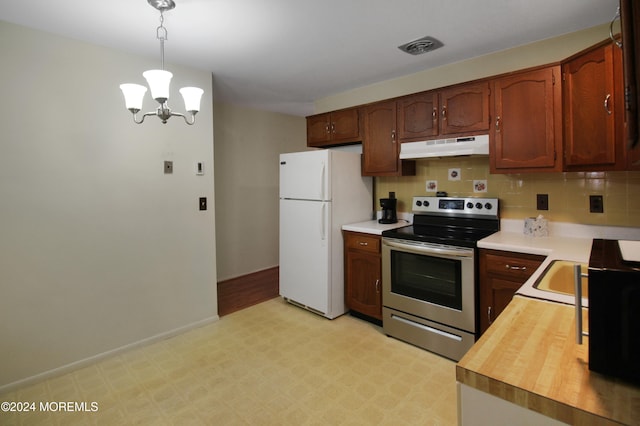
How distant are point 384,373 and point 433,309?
2.01ft

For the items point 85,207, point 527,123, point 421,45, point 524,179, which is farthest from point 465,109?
point 85,207

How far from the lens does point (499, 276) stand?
7.23 ft

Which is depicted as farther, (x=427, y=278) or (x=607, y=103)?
(x=427, y=278)

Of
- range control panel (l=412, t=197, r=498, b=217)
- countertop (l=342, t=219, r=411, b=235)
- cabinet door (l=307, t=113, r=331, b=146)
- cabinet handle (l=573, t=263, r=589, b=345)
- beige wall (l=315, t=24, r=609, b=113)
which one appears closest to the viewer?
cabinet handle (l=573, t=263, r=589, b=345)

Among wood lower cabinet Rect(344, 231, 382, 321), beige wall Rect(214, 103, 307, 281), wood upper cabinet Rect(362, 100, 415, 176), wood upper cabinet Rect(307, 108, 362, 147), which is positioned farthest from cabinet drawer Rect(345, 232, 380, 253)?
beige wall Rect(214, 103, 307, 281)

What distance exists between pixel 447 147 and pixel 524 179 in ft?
2.13

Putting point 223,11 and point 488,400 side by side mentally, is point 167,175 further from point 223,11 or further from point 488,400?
point 488,400

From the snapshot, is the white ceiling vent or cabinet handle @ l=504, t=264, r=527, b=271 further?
the white ceiling vent

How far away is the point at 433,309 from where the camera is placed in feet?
8.27

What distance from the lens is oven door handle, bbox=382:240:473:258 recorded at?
2.33 m

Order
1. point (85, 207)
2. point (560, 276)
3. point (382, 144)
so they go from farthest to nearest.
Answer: point (382, 144)
point (85, 207)
point (560, 276)

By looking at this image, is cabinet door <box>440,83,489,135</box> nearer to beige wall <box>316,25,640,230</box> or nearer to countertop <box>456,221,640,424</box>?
beige wall <box>316,25,640,230</box>

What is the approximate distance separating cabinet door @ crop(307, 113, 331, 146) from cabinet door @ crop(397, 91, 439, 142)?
3.08 feet

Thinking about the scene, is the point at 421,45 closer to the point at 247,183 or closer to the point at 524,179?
the point at 524,179
